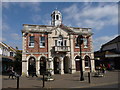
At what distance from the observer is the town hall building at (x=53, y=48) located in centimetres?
2072

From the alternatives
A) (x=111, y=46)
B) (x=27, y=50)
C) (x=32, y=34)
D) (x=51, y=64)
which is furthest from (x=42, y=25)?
(x=111, y=46)

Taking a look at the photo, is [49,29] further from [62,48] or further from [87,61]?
[87,61]

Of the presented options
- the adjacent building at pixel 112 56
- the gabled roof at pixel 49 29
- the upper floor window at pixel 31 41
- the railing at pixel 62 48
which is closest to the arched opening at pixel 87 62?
the railing at pixel 62 48

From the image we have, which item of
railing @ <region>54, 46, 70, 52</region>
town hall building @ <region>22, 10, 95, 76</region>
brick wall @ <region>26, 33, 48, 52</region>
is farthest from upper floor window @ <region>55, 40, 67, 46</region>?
brick wall @ <region>26, 33, 48, 52</region>

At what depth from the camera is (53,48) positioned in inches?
854

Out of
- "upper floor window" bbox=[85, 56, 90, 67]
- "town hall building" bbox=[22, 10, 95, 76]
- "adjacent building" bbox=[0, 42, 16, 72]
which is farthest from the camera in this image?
"adjacent building" bbox=[0, 42, 16, 72]

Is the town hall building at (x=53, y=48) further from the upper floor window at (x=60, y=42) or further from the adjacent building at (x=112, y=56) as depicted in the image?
the adjacent building at (x=112, y=56)

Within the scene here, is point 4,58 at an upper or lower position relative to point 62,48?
lower

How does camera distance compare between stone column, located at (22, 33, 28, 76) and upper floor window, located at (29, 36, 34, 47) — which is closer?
stone column, located at (22, 33, 28, 76)

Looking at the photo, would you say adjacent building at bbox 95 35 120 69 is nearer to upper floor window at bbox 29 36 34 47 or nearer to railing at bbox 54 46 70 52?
railing at bbox 54 46 70 52

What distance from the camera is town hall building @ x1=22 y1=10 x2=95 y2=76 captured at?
20.7 meters

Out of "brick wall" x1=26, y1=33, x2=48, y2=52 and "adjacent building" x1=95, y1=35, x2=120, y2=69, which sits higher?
"brick wall" x1=26, y1=33, x2=48, y2=52

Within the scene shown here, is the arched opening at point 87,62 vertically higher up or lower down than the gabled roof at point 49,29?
lower down

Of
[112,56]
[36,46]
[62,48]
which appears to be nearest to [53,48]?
[62,48]
